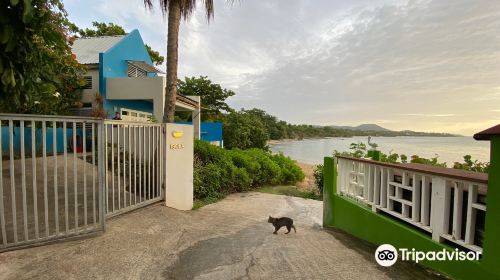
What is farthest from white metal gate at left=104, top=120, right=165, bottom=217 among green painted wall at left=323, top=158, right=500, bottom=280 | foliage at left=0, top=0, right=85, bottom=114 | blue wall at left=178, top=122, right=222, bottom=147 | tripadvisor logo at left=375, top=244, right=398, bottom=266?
blue wall at left=178, top=122, right=222, bottom=147

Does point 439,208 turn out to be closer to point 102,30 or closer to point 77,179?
point 77,179

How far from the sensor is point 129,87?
1309 centimetres

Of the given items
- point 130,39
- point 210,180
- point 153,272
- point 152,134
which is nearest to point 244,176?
point 210,180

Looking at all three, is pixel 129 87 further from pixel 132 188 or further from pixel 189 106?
pixel 132 188

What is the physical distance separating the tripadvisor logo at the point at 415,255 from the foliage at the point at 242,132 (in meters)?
20.0

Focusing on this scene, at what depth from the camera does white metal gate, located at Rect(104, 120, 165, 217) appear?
196 inches

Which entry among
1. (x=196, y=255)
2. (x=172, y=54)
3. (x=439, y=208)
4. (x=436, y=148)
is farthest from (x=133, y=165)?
(x=436, y=148)

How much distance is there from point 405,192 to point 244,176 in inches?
273

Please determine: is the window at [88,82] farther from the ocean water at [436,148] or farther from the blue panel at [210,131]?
the ocean water at [436,148]

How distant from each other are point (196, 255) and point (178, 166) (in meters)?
2.86

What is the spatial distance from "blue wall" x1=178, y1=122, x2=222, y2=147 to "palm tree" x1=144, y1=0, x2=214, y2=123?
389 inches

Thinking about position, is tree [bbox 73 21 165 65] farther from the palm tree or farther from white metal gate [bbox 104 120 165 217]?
white metal gate [bbox 104 120 165 217]

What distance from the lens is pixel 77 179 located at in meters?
5.17

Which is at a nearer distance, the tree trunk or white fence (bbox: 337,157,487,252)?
white fence (bbox: 337,157,487,252)
